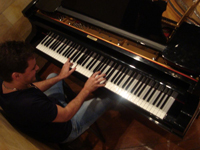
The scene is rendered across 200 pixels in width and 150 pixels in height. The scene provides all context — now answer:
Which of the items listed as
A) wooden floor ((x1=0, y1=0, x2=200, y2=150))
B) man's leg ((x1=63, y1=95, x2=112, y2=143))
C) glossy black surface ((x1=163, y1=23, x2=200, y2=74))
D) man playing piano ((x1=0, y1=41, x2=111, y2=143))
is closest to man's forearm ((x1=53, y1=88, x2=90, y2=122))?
man playing piano ((x1=0, y1=41, x2=111, y2=143))

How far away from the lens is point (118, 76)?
1642 millimetres

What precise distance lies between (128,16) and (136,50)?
0.35 m

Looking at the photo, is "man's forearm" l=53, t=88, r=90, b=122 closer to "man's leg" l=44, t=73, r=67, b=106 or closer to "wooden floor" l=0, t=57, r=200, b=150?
"man's leg" l=44, t=73, r=67, b=106

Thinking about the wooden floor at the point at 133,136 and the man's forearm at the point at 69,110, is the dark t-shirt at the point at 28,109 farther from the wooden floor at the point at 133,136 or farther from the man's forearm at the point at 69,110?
the wooden floor at the point at 133,136

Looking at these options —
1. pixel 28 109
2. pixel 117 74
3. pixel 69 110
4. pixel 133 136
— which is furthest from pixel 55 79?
pixel 133 136

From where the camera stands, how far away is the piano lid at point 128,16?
1.41 metres

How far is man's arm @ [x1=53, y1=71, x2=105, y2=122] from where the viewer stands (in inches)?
53.8

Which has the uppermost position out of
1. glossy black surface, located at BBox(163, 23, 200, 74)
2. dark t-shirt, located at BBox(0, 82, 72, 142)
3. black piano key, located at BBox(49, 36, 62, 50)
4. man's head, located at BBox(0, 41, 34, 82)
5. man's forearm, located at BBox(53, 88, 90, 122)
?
glossy black surface, located at BBox(163, 23, 200, 74)

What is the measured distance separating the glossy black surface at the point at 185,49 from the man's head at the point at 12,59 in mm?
1159

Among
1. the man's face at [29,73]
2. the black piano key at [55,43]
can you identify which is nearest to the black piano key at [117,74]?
the man's face at [29,73]

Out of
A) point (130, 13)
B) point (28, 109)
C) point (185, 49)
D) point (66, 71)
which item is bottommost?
point (28, 109)

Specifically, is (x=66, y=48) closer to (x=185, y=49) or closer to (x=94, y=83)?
(x=94, y=83)

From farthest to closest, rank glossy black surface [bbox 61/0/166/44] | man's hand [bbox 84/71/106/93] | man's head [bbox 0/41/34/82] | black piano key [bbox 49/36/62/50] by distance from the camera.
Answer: black piano key [bbox 49/36/62/50], man's hand [bbox 84/71/106/93], glossy black surface [bbox 61/0/166/44], man's head [bbox 0/41/34/82]

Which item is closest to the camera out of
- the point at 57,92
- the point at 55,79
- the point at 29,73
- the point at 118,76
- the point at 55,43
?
the point at 29,73
